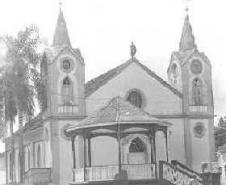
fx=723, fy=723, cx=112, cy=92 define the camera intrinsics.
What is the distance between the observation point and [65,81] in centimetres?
4816

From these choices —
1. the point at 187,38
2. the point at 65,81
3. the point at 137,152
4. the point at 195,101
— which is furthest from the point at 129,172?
the point at 187,38

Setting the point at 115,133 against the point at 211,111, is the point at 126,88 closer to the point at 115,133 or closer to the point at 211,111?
the point at 211,111

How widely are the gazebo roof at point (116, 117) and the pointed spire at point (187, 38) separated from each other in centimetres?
1558

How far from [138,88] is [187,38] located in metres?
5.66

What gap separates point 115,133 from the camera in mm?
36125

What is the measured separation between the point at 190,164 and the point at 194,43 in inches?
348

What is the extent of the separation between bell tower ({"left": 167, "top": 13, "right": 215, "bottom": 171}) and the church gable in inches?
35.4

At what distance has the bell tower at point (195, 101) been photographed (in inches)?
1948

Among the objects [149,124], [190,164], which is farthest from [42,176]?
[149,124]

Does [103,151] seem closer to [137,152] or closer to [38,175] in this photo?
[137,152]

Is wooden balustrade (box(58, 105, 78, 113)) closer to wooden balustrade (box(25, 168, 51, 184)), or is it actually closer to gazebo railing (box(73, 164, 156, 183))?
wooden balustrade (box(25, 168, 51, 184))

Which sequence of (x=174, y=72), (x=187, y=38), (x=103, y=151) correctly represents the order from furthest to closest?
(x=174, y=72)
(x=187, y=38)
(x=103, y=151)

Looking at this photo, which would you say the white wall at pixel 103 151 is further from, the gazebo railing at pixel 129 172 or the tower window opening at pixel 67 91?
the gazebo railing at pixel 129 172

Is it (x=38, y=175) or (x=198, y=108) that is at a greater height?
(x=198, y=108)
